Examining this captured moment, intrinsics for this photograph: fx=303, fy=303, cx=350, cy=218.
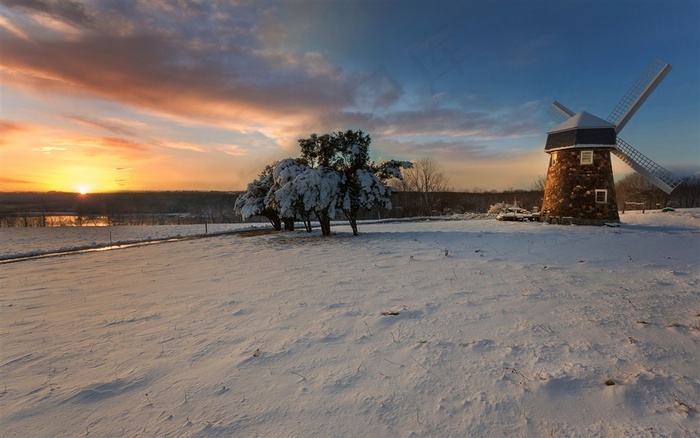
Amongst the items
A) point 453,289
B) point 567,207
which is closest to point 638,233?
point 567,207

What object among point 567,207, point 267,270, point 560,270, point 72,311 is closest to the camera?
point 72,311

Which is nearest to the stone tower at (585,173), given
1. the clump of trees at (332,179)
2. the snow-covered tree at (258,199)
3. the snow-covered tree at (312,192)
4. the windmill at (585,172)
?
the windmill at (585,172)

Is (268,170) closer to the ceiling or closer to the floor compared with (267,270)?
closer to the ceiling

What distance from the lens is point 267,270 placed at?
11.1m

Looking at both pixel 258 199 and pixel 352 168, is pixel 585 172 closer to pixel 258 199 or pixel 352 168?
pixel 352 168

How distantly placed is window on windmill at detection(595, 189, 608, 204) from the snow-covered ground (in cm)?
1310

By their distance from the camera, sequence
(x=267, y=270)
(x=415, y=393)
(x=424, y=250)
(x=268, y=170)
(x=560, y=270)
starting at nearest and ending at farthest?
(x=415, y=393)
(x=560, y=270)
(x=267, y=270)
(x=424, y=250)
(x=268, y=170)

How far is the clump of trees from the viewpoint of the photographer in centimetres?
1769

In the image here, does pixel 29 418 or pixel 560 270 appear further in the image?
pixel 560 270

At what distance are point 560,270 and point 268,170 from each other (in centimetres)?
2486

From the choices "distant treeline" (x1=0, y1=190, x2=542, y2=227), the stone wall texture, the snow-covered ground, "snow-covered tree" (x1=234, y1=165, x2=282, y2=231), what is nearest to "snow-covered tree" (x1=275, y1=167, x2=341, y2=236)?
"snow-covered tree" (x1=234, y1=165, x2=282, y2=231)

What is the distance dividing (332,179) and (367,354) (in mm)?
14181

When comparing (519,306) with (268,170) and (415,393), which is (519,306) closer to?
(415,393)

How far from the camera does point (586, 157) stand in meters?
21.3
